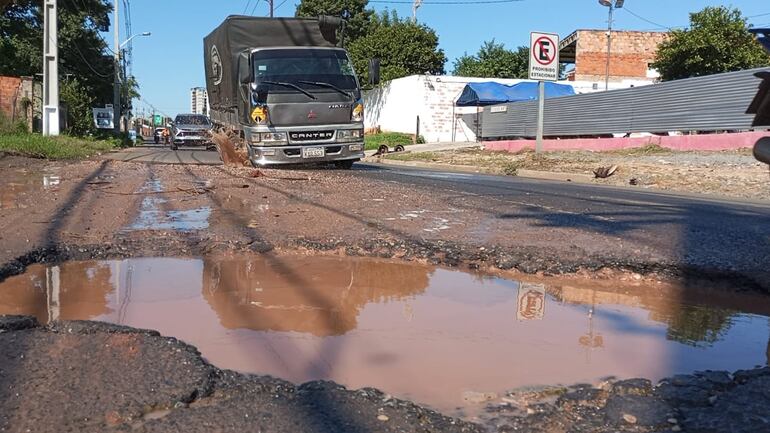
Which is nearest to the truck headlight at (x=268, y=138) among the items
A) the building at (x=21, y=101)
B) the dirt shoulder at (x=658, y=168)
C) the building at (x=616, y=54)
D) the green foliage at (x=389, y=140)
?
the dirt shoulder at (x=658, y=168)

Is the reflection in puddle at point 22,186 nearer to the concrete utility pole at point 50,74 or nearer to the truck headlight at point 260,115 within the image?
the truck headlight at point 260,115

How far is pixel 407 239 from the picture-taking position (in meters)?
5.47

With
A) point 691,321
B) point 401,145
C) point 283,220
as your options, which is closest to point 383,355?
point 691,321

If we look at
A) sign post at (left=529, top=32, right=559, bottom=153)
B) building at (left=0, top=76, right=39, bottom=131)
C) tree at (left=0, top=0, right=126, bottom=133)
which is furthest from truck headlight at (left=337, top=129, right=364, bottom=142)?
tree at (left=0, top=0, right=126, bottom=133)

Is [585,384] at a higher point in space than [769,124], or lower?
lower

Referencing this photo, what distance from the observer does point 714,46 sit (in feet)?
96.0

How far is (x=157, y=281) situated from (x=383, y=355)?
1965mm

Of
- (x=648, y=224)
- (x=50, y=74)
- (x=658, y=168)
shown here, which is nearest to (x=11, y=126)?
(x=50, y=74)

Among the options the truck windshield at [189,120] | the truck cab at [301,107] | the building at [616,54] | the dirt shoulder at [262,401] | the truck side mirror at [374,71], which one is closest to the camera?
the dirt shoulder at [262,401]

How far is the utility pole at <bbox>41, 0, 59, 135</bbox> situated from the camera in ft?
67.1

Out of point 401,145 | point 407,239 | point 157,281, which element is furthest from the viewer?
point 401,145

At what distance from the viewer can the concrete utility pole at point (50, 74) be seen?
20.4m

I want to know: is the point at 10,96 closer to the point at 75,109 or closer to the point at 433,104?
the point at 75,109

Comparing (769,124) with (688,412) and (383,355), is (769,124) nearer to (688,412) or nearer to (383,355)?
(688,412)
